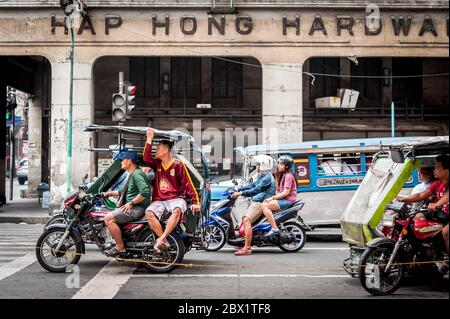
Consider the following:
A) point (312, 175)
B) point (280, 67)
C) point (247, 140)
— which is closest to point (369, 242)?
point (312, 175)

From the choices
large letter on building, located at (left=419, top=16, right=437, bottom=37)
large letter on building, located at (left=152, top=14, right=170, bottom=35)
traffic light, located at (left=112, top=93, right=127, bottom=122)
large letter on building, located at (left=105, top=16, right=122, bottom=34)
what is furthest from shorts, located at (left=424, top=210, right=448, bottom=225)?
large letter on building, located at (left=105, top=16, right=122, bottom=34)

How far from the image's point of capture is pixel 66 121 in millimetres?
25734

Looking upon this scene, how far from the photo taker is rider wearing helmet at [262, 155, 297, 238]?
14.1 metres

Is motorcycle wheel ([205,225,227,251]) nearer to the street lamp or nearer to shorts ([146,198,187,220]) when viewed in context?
shorts ([146,198,187,220])

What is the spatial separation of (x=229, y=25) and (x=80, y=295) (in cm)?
1767

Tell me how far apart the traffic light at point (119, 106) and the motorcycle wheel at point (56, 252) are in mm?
7269

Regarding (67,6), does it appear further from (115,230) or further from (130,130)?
(115,230)

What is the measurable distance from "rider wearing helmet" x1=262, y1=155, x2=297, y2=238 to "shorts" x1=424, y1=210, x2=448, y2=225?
5.21 meters

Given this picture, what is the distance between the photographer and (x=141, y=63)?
31.7 meters

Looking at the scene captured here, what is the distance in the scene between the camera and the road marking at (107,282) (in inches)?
363

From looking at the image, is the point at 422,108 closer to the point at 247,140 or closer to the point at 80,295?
the point at 247,140

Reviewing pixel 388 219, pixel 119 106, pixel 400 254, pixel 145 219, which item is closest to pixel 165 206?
pixel 145 219

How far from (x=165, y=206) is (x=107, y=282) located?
1488 mm

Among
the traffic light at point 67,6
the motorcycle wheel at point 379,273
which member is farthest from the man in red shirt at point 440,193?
the traffic light at point 67,6
